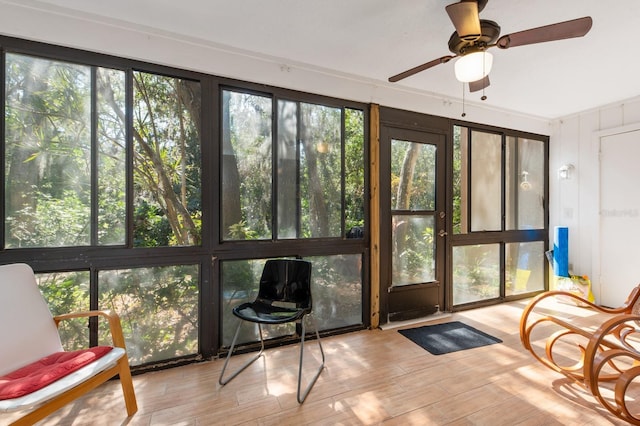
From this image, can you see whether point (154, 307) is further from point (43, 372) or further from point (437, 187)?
point (437, 187)

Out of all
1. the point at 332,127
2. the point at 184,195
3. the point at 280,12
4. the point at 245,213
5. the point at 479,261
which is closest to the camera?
the point at 280,12

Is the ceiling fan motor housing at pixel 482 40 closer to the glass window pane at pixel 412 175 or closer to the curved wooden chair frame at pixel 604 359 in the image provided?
the glass window pane at pixel 412 175

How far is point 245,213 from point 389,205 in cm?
159

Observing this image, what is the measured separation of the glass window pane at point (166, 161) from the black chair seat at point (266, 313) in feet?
2.42

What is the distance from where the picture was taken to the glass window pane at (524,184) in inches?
169

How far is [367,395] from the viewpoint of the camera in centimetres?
207

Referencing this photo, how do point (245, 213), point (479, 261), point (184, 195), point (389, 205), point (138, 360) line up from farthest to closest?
point (479, 261) < point (389, 205) < point (245, 213) < point (184, 195) < point (138, 360)

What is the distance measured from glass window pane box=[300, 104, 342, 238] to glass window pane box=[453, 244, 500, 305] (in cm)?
183

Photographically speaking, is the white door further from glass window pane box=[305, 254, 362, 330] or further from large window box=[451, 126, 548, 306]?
glass window pane box=[305, 254, 362, 330]

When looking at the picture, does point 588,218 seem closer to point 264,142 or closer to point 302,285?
point 302,285

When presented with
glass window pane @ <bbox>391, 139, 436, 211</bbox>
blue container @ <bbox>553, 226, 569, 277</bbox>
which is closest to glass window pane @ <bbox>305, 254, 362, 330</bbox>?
glass window pane @ <bbox>391, 139, 436, 211</bbox>

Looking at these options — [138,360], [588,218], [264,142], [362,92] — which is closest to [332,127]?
[362,92]

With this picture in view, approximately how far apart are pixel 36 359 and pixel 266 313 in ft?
4.53

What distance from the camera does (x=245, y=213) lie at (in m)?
2.77
